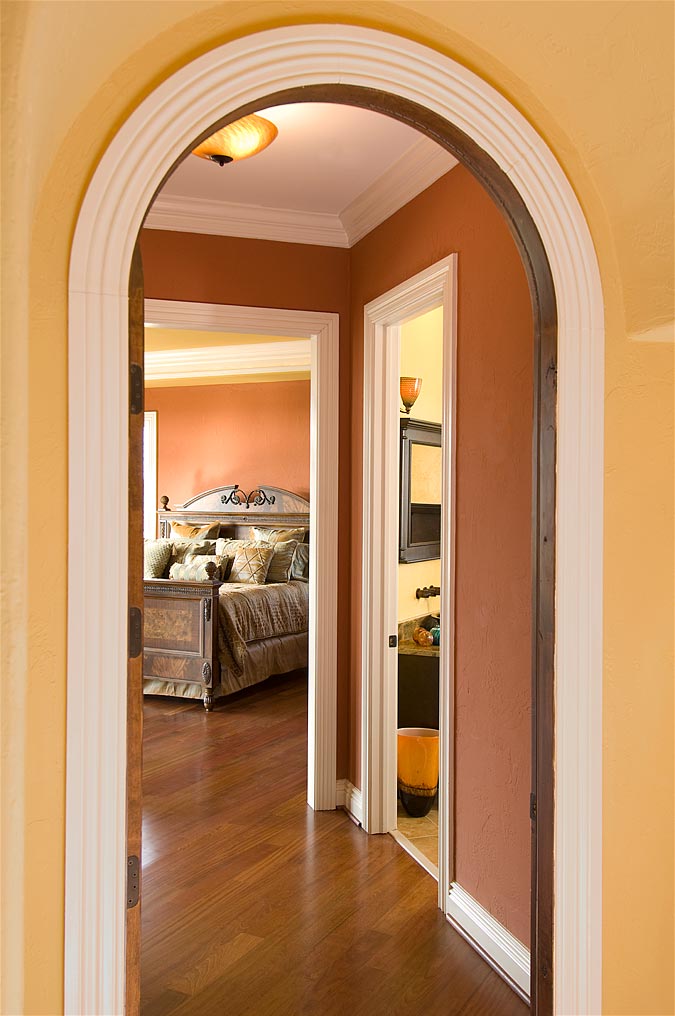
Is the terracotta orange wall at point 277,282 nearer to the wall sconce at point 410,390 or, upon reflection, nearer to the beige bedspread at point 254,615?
the wall sconce at point 410,390

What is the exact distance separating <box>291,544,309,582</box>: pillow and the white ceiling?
3.94 metres

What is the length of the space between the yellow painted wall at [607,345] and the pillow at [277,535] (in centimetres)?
587

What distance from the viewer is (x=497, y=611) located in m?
2.58

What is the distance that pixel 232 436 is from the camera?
839cm

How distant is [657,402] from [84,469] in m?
1.25

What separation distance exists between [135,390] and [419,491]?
338 cm

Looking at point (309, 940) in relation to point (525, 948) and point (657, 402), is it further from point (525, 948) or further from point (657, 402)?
point (657, 402)

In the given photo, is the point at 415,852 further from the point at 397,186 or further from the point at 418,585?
the point at 397,186

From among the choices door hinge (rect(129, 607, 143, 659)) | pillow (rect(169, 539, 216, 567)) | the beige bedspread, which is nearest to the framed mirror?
the beige bedspread

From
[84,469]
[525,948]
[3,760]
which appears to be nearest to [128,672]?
[3,760]

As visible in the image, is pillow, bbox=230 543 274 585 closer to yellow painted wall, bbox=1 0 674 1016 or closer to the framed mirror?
the framed mirror

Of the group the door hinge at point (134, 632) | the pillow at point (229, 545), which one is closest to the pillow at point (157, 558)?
the pillow at point (229, 545)

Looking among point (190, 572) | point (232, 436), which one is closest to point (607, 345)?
point (190, 572)

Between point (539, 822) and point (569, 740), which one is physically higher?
point (569, 740)
